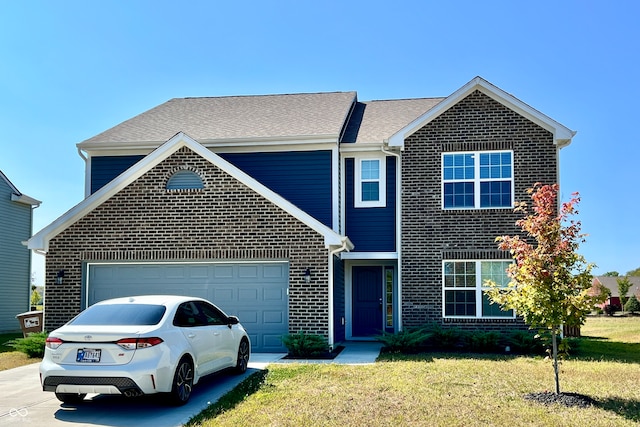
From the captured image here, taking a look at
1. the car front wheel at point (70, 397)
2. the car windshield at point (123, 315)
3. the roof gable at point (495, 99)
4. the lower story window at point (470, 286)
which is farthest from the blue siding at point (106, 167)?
the car front wheel at point (70, 397)

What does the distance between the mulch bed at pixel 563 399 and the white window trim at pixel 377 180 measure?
8582 mm

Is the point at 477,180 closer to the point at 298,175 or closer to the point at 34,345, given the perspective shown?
the point at 298,175

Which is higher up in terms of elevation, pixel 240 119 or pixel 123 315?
pixel 240 119

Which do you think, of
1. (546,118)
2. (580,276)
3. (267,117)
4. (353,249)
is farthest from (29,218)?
(580,276)

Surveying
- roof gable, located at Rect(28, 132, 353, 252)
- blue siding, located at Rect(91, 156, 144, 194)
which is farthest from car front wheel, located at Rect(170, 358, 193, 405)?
Answer: blue siding, located at Rect(91, 156, 144, 194)

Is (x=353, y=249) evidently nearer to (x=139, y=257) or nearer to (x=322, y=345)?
(x=322, y=345)

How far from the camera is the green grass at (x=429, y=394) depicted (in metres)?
8.39

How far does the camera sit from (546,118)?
55.5 feet

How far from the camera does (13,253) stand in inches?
1017

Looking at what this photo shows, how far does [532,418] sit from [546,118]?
1027cm

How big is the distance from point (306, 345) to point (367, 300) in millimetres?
5390

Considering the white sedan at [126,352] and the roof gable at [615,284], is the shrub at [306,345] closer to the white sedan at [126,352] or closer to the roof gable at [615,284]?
the white sedan at [126,352]

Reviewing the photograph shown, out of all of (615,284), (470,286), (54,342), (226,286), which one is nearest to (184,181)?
(226,286)

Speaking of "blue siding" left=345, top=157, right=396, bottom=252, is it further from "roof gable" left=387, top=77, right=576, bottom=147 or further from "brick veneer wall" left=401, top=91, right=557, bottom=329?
"roof gable" left=387, top=77, right=576, bottom=147
